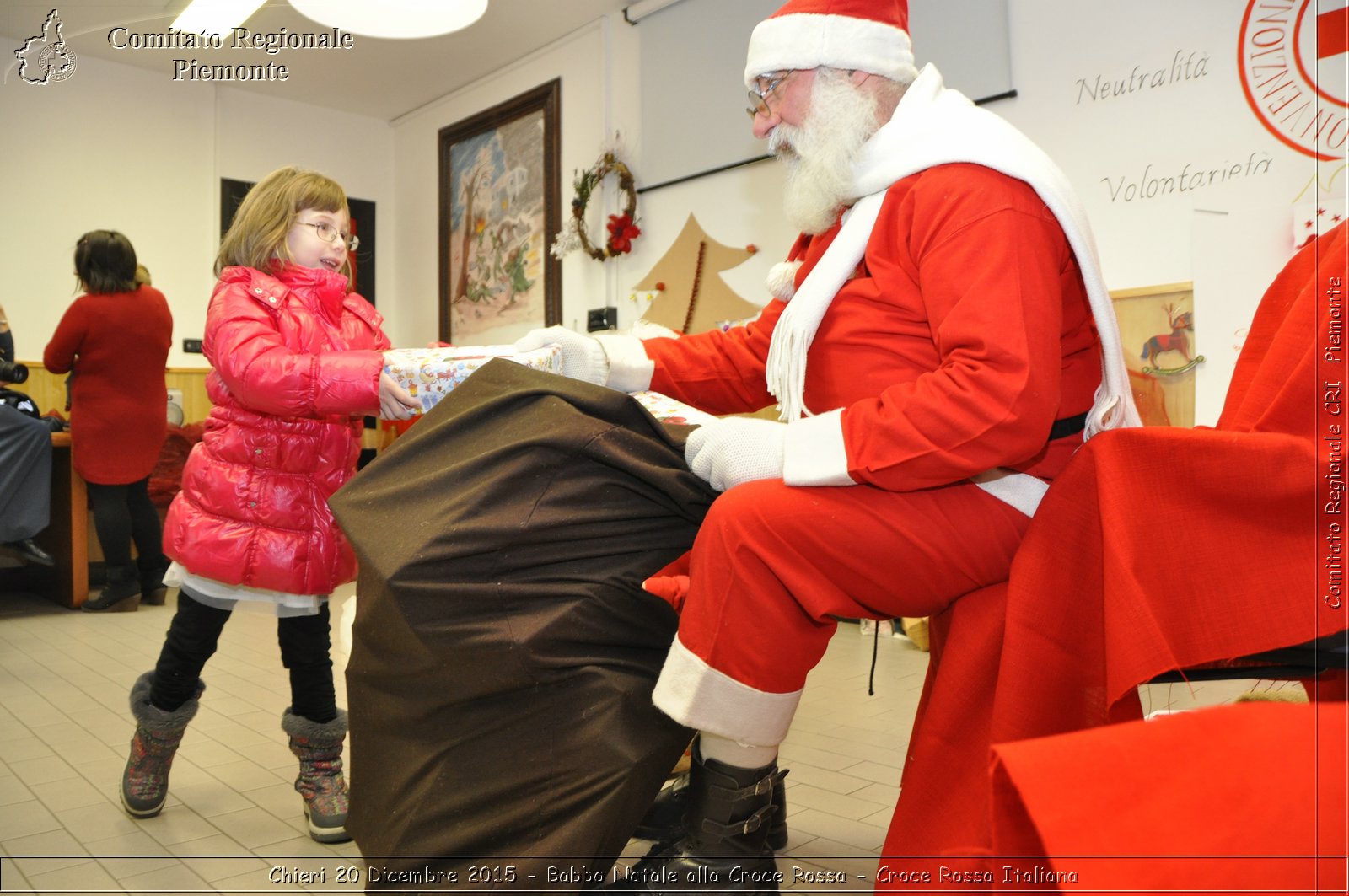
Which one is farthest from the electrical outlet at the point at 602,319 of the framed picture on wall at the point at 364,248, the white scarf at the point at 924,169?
the white scarf at the point at 924,169

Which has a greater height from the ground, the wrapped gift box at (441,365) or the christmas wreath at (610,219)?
the christmas wreath at (610,219)

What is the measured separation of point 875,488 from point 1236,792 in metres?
0.62

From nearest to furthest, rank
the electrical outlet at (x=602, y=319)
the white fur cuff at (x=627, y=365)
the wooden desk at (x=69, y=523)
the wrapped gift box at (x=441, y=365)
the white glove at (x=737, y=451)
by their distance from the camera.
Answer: the white glove at (x=737, y=451)
the wrapped gift box at (x=441, y=365)
the white fur cuff at (x=627, y=365)
the wooden desk at (x=69, y=523)
the electrical outlet at (x=602, y=319)

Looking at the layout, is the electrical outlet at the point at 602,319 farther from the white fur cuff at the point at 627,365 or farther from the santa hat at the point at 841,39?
the santa hat at the point at 841,39

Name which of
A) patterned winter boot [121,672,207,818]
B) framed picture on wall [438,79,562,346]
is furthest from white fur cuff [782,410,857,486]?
framed picture on wall [438,79,562,346]

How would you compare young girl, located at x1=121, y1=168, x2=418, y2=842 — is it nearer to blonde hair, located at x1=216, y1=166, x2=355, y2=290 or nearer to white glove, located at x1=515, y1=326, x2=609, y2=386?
blonde hair, located at x1=216, y1=166, x2=355, y2=290

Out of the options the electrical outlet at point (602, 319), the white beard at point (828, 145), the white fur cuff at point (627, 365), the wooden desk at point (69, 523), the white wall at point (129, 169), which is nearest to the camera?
the white beard at point (828, 145)

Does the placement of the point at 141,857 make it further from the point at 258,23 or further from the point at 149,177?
the point at 149,177

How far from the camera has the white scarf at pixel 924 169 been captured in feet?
4.23

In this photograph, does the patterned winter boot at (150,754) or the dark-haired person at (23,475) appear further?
the dark-haired person at (23,475)

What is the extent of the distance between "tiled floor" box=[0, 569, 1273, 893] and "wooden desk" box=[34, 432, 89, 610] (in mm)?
691

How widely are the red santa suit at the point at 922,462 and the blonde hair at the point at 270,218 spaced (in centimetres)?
119

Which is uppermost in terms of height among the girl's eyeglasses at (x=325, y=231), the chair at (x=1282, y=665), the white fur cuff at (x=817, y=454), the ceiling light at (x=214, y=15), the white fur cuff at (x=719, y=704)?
the ceiling light at (x=214, y=15)

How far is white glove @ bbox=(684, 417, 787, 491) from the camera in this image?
128cm
